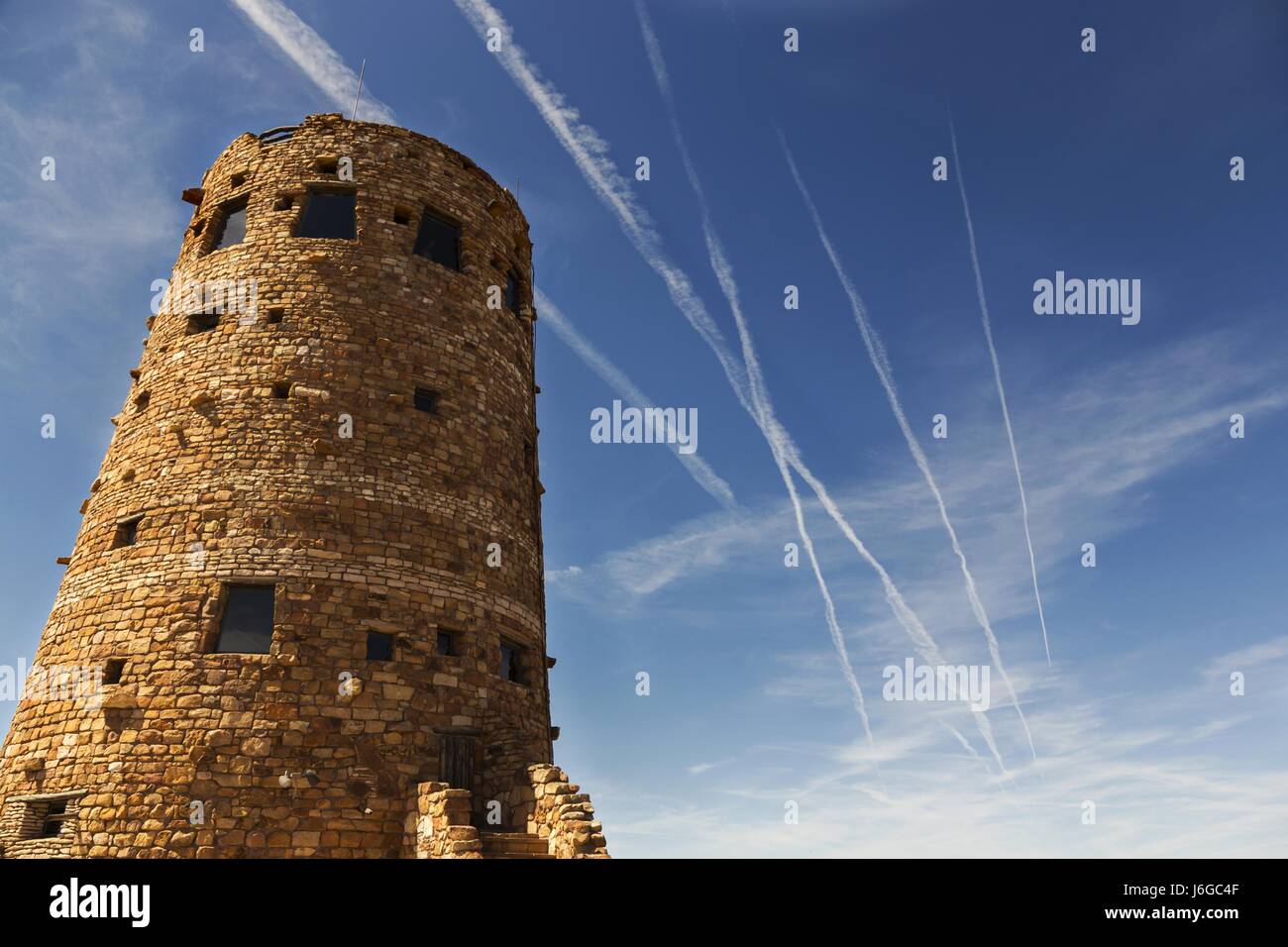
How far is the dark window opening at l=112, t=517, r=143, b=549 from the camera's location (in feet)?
54.0

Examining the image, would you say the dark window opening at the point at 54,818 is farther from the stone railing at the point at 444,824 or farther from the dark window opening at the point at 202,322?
the dark window opening at the point at 202,322

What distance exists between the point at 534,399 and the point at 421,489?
551 cm

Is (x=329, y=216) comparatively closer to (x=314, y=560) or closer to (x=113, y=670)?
(x=314, y=560)

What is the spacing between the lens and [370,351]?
59.2 feet

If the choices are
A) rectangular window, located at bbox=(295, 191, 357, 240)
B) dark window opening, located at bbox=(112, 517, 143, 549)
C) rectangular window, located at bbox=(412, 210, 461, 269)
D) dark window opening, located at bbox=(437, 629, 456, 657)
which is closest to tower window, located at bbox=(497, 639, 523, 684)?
dark window opening, located at bbox=(437, 629, 456, 657)

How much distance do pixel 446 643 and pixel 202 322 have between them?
9.18 metres

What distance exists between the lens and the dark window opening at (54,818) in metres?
13.9

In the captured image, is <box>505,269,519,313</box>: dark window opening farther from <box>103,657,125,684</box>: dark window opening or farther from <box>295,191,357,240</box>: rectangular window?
<box>103,657,125,684</box>: dark window opening

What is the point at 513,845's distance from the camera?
13797 mm

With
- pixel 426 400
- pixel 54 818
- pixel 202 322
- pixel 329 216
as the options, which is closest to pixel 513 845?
pixel 54 818

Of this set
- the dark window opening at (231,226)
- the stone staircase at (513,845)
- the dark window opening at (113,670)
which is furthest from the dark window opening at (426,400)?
the stone staircase at (513,845)

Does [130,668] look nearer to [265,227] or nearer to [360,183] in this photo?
[265,227]

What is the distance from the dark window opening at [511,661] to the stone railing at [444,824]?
3591 millimetres
